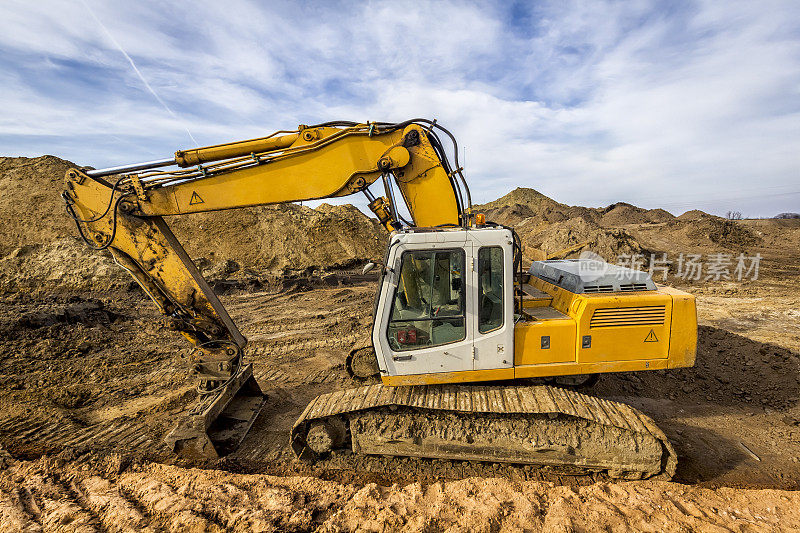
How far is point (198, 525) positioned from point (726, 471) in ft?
17.0

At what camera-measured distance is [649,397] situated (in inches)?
225

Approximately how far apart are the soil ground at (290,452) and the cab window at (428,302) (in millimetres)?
1344

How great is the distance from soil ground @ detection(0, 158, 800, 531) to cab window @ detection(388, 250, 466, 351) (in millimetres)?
1344

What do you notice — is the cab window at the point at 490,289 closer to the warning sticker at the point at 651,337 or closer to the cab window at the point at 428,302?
the cab window at the point at 428,302

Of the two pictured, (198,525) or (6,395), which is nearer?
(198,525)

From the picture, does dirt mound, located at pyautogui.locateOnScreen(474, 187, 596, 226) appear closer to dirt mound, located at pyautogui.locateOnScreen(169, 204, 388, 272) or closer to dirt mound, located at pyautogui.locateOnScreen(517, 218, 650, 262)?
dirt mound, located at pyautogui.locateOnScreen(517, 218, 650, 262)

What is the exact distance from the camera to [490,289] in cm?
383

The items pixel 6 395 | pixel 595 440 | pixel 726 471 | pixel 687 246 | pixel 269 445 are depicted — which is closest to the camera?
pixel 595 440

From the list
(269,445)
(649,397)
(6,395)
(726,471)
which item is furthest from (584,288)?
(6,395)

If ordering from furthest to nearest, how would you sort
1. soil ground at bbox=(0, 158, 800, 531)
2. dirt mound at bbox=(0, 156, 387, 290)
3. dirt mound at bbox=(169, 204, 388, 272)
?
1. dirt mound at bbox=(169, 204, 388, 272)
2. dirt mound at bbox=(0, 156, 387, 290)
3. soil ground at bbox=(0, 158, 800, 531)

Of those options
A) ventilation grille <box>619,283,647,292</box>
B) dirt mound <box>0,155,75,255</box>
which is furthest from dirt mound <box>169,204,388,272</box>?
Answer: ventilation grille <box>619,283,647,292</box>

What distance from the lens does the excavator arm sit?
4.07m

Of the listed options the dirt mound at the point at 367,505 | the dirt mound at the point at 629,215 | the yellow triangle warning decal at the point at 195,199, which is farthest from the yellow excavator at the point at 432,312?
the dirt mound at the point at 629,215

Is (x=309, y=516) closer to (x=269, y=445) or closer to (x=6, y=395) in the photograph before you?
(x=269, y=445)
